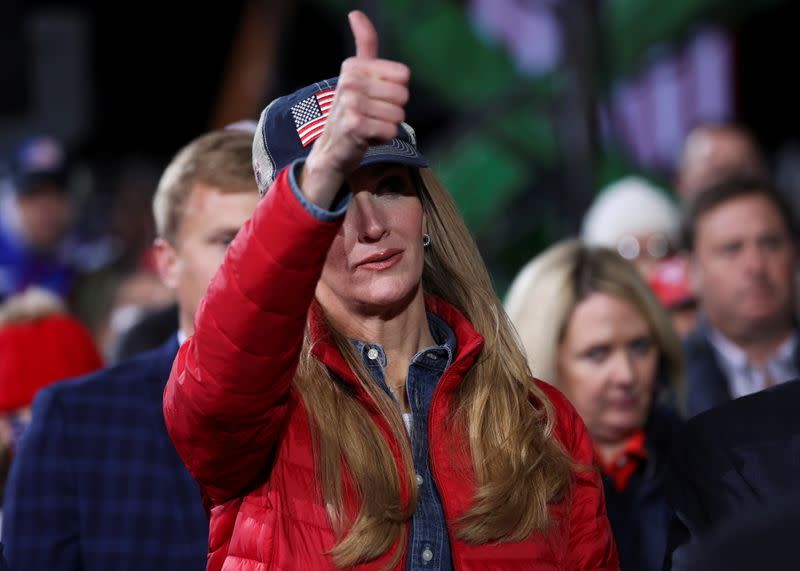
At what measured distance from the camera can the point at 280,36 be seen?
10695 millimetres

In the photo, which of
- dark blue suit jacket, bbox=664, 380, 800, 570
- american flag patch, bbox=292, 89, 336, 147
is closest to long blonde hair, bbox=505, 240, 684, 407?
dark blue suit jacket, bbox=664, 380, 800, 570

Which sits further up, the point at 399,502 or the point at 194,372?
the point at 194,372

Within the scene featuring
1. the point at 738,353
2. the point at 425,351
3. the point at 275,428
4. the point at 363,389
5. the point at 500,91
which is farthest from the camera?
the point at 500,91

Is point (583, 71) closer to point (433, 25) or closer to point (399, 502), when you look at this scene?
point (433, 25)

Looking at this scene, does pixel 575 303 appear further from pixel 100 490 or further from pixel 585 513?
pixel 585 513

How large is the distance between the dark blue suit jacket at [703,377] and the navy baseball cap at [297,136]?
2.48m

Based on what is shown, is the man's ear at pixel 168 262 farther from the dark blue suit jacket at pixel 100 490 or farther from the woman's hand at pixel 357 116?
the woman's hand at pixel 357 116

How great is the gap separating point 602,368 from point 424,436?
188cm

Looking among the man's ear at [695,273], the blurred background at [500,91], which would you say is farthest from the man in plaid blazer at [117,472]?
the blurred background at [500,91]

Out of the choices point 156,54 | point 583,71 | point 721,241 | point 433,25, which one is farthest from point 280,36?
point 721,241

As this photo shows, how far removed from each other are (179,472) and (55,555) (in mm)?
335

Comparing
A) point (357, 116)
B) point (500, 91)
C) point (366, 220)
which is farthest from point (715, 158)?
point (357, 116)

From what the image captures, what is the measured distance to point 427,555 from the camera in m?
2.29

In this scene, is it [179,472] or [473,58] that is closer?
[179,472]
